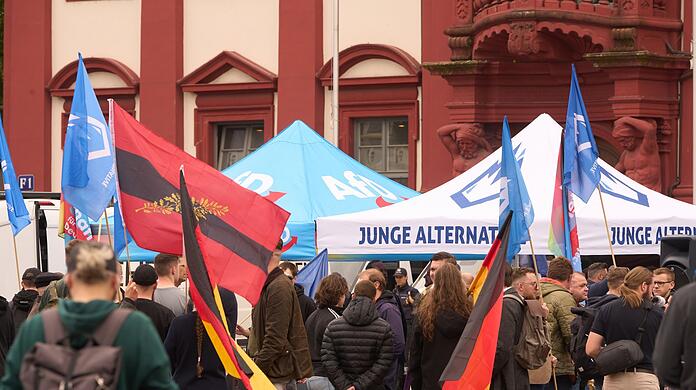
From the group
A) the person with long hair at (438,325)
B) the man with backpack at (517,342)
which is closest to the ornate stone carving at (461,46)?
the man with backpack at (517,342)

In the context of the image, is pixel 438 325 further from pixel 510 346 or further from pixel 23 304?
pixel 23 304

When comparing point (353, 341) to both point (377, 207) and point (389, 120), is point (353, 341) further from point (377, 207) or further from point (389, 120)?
point (389, 120)

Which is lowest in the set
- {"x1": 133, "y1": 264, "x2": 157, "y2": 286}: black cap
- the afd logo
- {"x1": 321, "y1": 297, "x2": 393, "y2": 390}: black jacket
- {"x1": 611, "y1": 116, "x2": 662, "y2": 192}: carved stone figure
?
{"x1": 321, "y1": 297, "x2": 393, "y2": 390}: black jacket

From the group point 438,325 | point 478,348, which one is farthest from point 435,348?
point 478,348

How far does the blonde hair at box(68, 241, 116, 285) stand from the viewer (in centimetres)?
702

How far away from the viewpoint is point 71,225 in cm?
1825

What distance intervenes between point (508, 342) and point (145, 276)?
2.78m

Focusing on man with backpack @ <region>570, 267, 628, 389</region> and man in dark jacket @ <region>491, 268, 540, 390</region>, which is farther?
man with backpack @ <region>570, 267, 628, 389</region>

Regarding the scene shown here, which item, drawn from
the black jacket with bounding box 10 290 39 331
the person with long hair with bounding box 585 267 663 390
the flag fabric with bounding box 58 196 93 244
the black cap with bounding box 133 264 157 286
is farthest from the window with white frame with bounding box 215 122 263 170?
the black cap with bounding box 133 264 157 286

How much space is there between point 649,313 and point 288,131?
954 centimetres

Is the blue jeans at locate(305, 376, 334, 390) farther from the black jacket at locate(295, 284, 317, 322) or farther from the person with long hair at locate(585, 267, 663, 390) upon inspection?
the person with long hair at locate(585, 267, 663, 390)

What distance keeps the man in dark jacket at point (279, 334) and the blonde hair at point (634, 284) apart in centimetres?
248

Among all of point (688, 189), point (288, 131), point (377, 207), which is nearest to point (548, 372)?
point (377, 207)

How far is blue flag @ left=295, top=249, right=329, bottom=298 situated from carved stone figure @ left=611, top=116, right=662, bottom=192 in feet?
27.3
